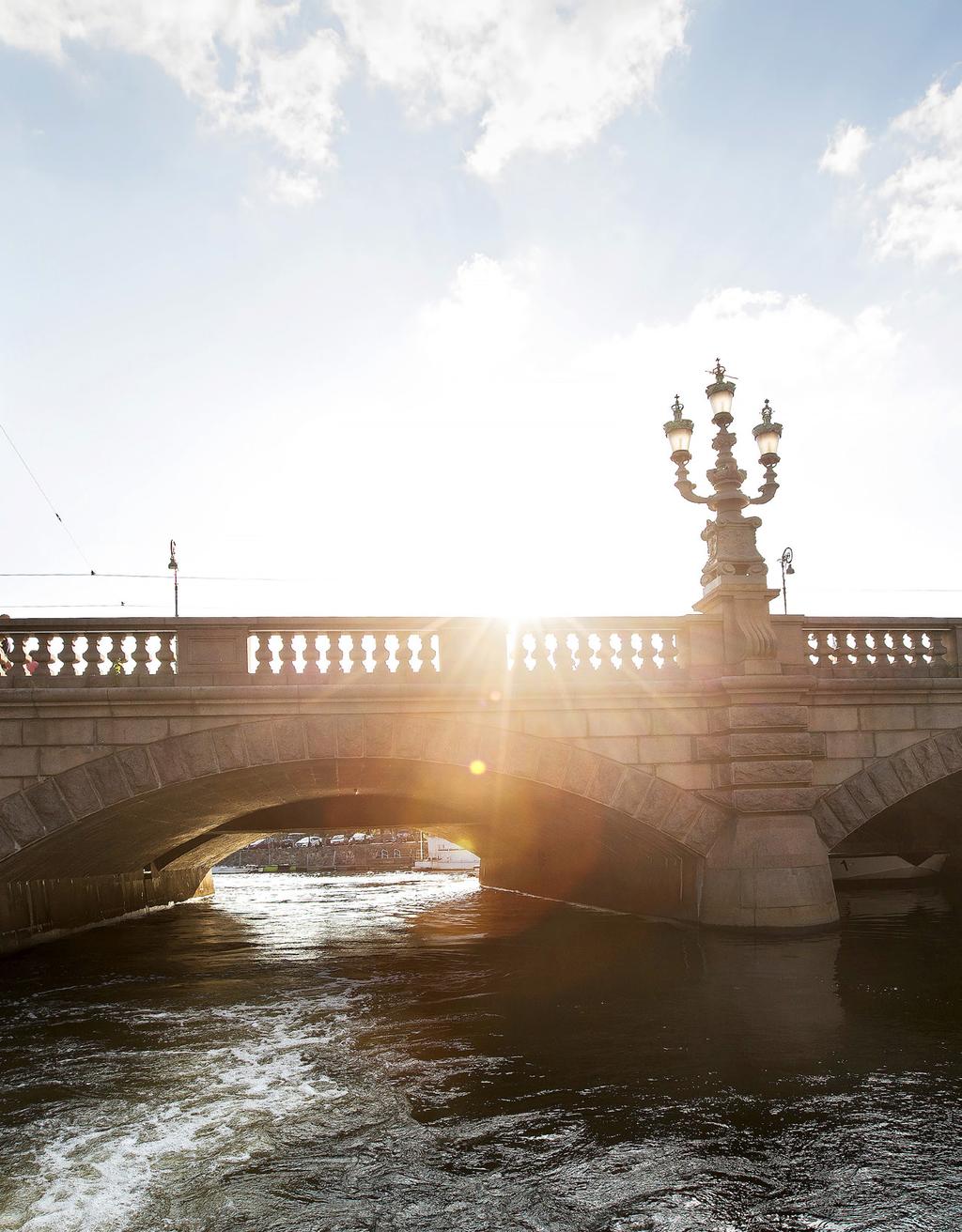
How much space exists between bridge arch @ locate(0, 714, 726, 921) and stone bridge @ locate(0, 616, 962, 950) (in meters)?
0.03

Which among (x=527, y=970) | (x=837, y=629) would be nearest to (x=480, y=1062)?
(x=527, y=970)

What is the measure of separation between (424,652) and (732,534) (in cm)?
507

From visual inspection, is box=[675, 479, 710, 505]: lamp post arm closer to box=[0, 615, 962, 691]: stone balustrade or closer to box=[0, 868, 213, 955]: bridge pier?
box=[0, 615, 962, 691]: stone balustrade

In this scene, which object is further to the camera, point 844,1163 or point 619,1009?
point 619,1009

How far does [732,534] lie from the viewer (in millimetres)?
14656

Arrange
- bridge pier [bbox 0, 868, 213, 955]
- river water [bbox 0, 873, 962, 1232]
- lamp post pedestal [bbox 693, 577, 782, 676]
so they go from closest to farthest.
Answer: river water [bbox 0, 873, 962, 1232] < lamp post pedestal [bbox 693, 577, 782, 676] < bridge pier [bbox 0, 868, 213, 955]

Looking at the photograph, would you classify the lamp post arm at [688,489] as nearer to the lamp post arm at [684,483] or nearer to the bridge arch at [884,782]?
the lamp post arm at [684,483]

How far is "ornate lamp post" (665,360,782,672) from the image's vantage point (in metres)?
14.2

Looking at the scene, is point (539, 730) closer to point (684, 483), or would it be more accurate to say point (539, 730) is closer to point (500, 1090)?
point (684, 483)

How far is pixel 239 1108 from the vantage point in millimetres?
7098

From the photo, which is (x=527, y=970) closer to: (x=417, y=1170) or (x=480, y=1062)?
(x=480, y=1062)

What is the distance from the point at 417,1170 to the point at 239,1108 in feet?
6.45

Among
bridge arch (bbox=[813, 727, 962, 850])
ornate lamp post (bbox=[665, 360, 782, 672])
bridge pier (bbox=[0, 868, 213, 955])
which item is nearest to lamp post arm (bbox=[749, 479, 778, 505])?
ornate lamp post (bbox=[665, 360, 782, 672])

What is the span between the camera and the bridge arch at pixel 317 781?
40.8 feet
